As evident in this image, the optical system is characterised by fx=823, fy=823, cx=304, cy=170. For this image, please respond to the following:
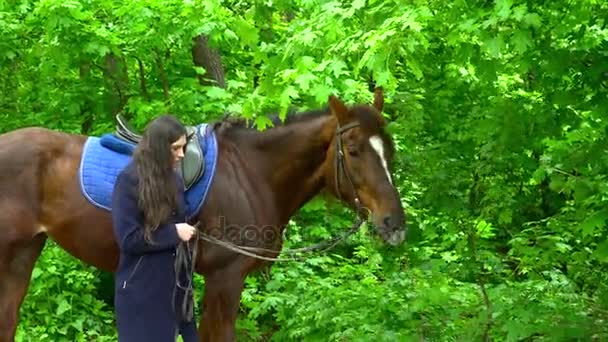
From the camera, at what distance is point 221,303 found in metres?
4.95

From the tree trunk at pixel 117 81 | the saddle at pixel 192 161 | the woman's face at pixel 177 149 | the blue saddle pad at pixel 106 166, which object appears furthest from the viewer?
the tree trunk at pixel 117 81

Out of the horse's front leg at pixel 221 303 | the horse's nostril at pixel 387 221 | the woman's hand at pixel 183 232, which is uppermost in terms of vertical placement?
the woman's hand at pixel 183 232

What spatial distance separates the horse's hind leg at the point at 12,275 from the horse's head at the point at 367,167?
2009mm

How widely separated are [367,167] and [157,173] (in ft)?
5.25

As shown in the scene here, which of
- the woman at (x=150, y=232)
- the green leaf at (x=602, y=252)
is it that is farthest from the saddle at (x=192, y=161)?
the green leaf at (x=602, y=252)

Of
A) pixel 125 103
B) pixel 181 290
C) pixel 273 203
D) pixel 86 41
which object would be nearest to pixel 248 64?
pixel 125 103

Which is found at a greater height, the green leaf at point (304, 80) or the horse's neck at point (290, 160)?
the green leaf at point (304, 80)

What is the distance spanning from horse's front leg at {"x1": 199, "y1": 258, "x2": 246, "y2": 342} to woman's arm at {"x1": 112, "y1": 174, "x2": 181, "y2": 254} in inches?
48.2

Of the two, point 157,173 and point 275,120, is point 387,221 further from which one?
point 157,173

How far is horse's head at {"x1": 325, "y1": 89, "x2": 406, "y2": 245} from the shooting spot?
4867mm

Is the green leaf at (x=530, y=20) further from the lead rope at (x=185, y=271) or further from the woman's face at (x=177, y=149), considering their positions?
the lead rope at (x=185, y=271)

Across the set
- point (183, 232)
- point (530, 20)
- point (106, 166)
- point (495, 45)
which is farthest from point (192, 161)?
point (530, 20)

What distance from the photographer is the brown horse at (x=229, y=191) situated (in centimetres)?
496

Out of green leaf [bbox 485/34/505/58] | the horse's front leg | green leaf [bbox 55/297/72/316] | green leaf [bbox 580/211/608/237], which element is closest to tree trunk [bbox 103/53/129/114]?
green leaf [bbox 55/297/72/316]
